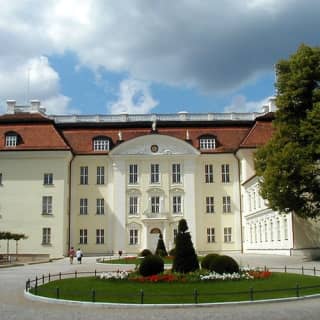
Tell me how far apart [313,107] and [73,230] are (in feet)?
92.7

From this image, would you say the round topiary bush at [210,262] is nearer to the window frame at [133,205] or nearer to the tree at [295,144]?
the tree at [295,144]

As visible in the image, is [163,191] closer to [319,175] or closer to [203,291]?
[319,175]

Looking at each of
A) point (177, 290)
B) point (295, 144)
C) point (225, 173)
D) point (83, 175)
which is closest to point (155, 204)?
point (225, 173)

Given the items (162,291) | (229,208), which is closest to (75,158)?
(229,208)

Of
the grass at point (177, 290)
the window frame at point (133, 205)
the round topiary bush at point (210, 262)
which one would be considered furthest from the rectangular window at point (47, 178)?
the round topiary bush at point (210, 262)

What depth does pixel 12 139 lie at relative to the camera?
4953 cm

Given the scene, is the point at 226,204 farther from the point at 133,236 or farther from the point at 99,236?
the point at 99,236

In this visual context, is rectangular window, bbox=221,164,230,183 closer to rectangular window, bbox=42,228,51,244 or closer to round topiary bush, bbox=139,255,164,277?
rectangular window, bbox=42,228,51,244

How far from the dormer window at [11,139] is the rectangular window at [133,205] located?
11835 mm

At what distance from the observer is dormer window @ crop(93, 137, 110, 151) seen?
172 feet

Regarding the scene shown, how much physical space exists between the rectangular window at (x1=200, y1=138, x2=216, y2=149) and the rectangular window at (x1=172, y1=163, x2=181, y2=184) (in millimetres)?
3241


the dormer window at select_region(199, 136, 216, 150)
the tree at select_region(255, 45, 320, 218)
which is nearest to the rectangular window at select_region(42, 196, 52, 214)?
the dormer window at select_region(199, 136, 216, 150)

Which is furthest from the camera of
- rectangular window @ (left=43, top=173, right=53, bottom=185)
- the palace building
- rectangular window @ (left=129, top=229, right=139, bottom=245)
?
rectangular window @ (left=129, top=229, right=139, bottom=245)

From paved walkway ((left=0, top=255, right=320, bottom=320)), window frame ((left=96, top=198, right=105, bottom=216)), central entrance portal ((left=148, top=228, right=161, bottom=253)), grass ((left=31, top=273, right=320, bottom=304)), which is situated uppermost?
window frame ((left=96, top=198, right=105, bottom=216))
